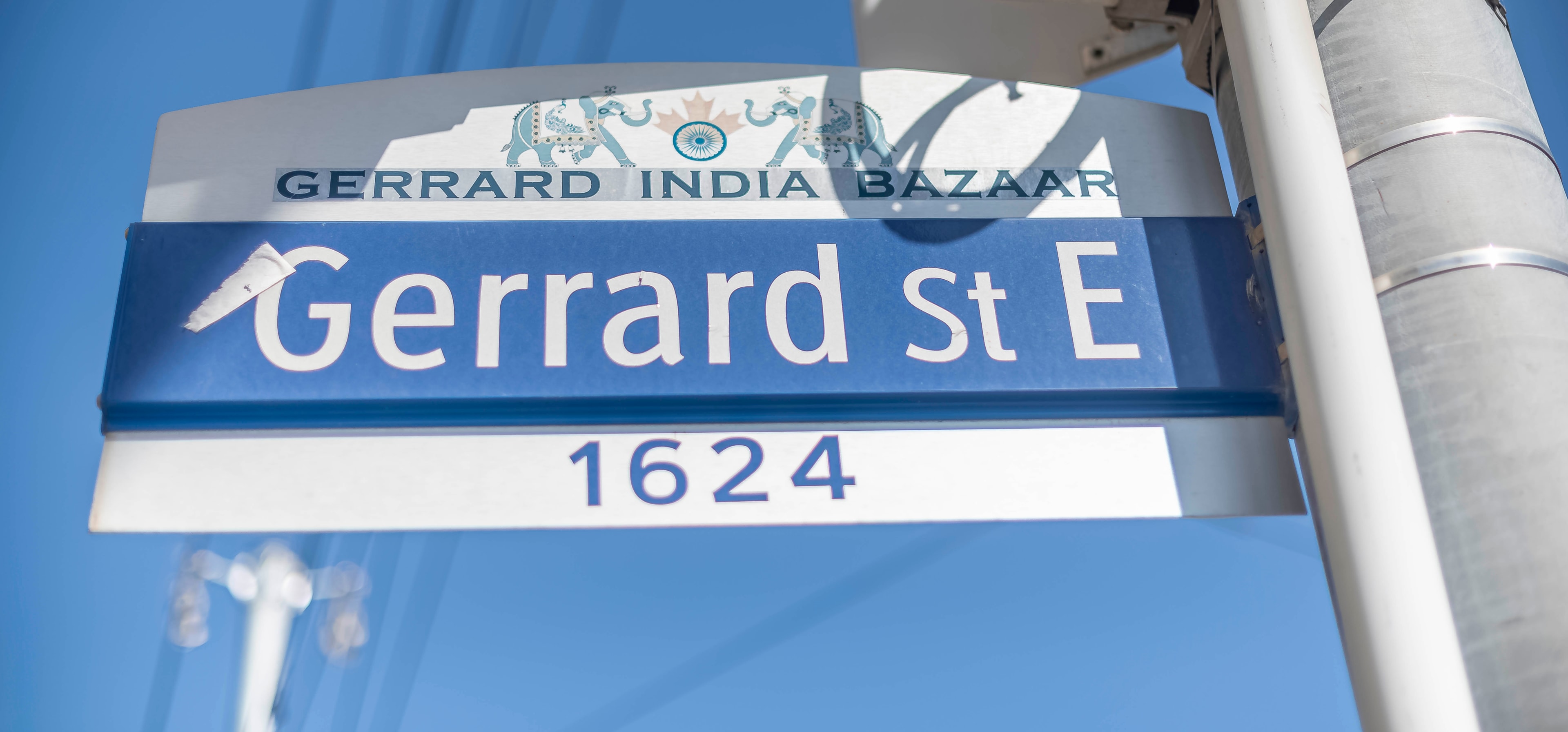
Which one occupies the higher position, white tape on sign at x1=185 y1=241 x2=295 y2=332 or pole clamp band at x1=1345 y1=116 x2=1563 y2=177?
pole clamp band at x1=1345 y1=116 x2=1563 y2=177

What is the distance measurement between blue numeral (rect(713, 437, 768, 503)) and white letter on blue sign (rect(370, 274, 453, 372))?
21.6 inches

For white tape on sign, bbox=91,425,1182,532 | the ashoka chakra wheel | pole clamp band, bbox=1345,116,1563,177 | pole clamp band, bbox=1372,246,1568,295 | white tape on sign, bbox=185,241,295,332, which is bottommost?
white tape on sign, bbox=91,425,1182,532

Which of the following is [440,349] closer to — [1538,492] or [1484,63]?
[1538,492]

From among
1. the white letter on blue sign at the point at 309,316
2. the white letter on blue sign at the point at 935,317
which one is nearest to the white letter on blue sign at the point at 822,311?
the white letter on blue sign at the point at 935,317

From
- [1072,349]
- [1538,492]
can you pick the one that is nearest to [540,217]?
[1072,349]

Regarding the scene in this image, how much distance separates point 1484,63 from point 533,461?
200 cm

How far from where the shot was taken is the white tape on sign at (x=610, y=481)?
221 cm

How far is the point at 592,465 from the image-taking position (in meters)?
2.27

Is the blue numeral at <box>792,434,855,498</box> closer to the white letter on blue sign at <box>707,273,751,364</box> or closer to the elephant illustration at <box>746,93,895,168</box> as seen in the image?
the white letter on blue sign at <box>707,273,751,364</box>

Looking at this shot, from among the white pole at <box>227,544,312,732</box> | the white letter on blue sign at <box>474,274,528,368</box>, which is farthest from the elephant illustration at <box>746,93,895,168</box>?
the white pole at <box>227,544,312,732</box>

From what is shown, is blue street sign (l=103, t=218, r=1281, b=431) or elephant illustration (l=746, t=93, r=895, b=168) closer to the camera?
blue street sign (l=103, t=218, r=1281, b=431)

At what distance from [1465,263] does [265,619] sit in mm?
8631

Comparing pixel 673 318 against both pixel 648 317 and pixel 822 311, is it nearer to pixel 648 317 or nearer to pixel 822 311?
pixel 648 317

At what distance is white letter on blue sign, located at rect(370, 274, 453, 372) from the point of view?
2.32 meters
